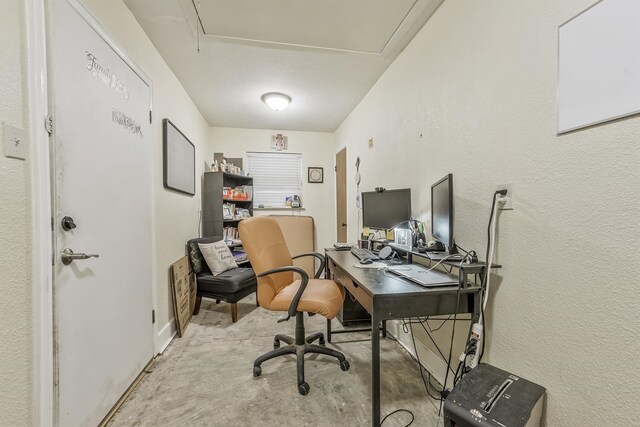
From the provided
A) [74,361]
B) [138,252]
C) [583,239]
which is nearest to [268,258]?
[138,252]

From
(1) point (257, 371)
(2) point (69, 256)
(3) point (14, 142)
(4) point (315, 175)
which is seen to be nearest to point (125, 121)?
(3) point (14, 142)

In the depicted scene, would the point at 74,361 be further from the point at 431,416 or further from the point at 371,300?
the point at 431,416

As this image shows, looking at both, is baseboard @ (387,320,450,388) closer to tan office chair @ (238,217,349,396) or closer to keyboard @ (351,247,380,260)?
tan office chair @ (238,217,349,396)

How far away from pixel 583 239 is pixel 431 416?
121cm

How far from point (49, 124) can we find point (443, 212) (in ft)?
6.49

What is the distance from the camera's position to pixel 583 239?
968 mm

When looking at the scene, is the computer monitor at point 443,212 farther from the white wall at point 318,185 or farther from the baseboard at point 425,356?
the white wall at point 318,185

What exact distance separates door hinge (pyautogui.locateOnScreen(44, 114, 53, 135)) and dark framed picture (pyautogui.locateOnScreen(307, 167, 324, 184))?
3612mm

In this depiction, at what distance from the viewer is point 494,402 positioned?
0.99m

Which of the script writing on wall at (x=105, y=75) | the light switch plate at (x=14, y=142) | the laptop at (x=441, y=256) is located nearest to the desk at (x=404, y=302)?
the laptop at (x=441, y=256)

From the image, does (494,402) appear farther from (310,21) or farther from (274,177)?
(274,177)

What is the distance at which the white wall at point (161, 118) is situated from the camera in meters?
1.67

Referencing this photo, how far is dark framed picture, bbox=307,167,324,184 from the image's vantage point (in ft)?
15.1

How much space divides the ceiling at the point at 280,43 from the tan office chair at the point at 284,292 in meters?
1.46
